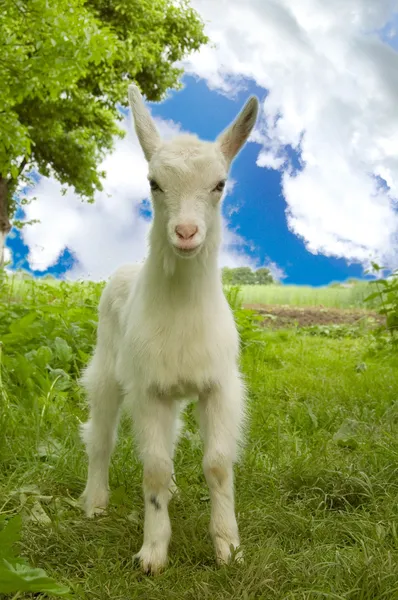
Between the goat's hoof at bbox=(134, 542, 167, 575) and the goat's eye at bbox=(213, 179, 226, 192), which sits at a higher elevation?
the goat's eye at bbox=(213, 179, 226, 192)

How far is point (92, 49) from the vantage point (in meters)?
7.14

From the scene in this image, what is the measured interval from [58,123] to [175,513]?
15.2 meters

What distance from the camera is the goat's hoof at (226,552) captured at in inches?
92.3

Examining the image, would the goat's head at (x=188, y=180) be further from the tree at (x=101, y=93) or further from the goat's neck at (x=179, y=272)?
the tree at (x=101, y=93)

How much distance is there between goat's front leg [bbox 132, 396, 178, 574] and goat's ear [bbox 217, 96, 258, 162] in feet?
3.38

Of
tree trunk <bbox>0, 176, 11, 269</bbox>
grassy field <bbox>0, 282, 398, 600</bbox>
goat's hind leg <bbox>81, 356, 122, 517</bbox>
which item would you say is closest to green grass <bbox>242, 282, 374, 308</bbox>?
tree trunk <bbox>0, 176, 11, 269</bbox>

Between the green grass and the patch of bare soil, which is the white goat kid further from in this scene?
the green grass

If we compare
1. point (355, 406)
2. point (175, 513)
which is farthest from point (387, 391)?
point (175, 513)

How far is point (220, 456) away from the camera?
98.7 inches

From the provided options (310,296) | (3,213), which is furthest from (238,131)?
(3,213)

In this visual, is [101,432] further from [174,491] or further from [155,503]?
[155,503]

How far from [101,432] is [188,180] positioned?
4.60ft

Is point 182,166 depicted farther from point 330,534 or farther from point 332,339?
point 332,339

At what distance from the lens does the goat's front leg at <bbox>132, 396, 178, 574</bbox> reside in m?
2.43
